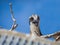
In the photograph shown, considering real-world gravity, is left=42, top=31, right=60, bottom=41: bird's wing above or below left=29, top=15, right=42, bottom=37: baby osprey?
below

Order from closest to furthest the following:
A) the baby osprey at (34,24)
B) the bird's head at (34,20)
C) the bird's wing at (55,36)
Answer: the bird's wing at (55,36) → the baby osprey at (34,24) → the bird's head at (34,20)

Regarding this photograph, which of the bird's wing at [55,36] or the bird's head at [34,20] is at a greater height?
the bird's head at [34,20]

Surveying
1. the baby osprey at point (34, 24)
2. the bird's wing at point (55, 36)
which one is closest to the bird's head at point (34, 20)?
the baby osprey at point (34, 24)

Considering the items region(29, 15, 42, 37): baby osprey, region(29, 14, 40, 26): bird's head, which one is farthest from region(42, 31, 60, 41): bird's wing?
region(29, 14, 40, 26): bird's head

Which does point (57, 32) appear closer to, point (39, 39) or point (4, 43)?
point (39, 39)

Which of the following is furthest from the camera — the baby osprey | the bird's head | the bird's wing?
the bird's head

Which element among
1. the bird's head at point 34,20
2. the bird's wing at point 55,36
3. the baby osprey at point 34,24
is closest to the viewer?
the bird's wing at point 55,36

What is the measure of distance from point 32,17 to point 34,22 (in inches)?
8.9

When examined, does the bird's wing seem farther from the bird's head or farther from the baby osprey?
the bird's head

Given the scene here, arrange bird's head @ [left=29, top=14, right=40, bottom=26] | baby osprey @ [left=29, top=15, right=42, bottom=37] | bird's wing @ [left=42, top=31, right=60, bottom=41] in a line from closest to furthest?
bird's wing @ [left=42, top=31, right=60, bottom=41], baby osprey @ [left=29, top=15, right=42, bottom=37], bird's head @ [left=29, top=14, right=40, bottom=26]

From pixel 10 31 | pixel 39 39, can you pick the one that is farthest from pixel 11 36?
pixel 39 39

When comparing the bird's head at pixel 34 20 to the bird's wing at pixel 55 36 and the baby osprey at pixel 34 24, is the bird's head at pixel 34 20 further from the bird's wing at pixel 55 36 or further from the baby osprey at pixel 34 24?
the bird's wing at pixel 55 36

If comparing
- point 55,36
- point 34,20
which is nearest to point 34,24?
point 34,20

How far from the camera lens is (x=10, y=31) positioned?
14.0m
